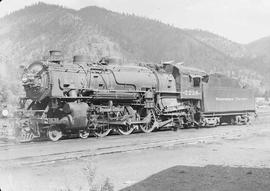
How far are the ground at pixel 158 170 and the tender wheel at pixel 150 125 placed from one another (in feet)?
17.5

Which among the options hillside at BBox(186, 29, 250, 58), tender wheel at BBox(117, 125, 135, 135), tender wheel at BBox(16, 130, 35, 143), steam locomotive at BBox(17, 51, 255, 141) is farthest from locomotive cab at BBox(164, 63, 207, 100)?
hillside at BBox(186, 29, 250, 58)

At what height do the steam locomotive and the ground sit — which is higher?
the steam locomotive

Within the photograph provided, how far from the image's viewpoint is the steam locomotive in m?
15.0

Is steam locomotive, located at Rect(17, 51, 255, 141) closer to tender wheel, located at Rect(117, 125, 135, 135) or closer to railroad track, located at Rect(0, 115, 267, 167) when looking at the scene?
tender wheel, located at Rect(117, 125, 135, 135)

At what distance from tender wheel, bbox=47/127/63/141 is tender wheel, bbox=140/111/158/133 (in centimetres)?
471

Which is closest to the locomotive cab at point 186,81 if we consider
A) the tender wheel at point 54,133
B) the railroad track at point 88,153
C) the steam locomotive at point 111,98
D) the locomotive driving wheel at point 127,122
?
the steam locomotive at point 111,98

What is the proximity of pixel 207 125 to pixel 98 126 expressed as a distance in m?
8.78

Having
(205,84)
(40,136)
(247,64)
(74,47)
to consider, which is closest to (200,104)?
(205,84)

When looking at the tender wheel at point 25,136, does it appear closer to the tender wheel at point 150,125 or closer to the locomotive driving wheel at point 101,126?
the locomotive driving wheel at point 101,126

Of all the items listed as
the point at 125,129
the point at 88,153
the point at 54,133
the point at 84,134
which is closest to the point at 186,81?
the point at 125,129

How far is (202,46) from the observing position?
149000mm

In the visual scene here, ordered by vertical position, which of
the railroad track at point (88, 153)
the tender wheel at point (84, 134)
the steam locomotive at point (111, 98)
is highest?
the steam locomotive at point (111, 98)

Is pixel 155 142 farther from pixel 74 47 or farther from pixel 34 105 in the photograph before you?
pixel 74 47

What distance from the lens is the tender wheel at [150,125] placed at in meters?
18.5
